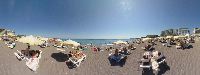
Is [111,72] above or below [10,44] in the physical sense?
below

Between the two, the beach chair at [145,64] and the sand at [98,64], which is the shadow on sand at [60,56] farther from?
the beach chair at [145,64]

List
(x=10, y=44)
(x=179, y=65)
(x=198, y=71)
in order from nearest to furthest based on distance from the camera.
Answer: (x=198, y=71)
(x=179, y=65)
(x=10, y=44)

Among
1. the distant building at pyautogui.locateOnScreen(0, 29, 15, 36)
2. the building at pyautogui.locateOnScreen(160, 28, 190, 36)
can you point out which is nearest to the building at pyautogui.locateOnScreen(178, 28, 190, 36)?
the building at pyautogui.locateOnScreen(160, 28, 190, 36)

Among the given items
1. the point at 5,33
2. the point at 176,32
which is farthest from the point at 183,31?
the point at 5,33

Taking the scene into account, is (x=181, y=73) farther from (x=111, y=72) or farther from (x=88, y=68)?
(x=88, y=68)

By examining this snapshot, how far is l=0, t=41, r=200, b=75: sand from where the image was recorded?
2658 centimetres

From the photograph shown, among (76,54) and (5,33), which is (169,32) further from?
(5,33)

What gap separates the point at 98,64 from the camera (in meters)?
30.3

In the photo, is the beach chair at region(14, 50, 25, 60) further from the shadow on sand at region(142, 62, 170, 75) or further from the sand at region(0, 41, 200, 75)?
the shadow on sand at region(142, 62, 170, 75)

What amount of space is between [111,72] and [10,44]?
1077 centimetres

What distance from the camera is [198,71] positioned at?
82.7 ft

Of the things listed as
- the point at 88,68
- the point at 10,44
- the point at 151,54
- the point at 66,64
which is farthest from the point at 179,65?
the point at 10,44

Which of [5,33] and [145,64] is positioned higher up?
[5,33]

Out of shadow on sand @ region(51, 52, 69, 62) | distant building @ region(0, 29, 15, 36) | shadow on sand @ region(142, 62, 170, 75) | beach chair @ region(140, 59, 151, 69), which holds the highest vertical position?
distant building @ region(0, 29, 15, 36)
